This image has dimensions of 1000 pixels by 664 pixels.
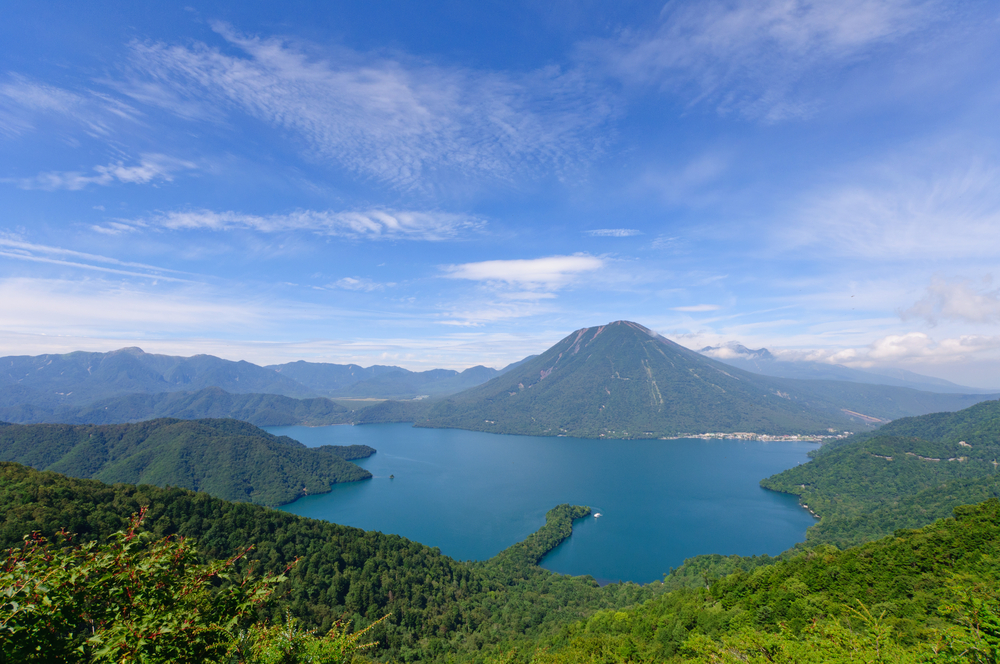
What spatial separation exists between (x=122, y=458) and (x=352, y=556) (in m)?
82.1

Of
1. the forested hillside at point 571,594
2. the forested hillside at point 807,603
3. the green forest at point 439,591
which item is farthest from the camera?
the forested hillside at point 807,603

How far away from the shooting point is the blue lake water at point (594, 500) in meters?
60.9

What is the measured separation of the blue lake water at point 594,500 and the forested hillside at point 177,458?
7.97m

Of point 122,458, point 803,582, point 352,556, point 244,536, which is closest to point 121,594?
point 803,582

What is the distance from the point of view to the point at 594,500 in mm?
82938

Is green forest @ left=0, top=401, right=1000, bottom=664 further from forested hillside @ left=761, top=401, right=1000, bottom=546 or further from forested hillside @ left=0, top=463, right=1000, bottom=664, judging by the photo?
forested hillside @ left=761, top=401, right=1000, bottom=546

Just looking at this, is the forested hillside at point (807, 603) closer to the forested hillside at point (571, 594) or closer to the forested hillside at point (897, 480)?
the forested hillside at point (571, 594)

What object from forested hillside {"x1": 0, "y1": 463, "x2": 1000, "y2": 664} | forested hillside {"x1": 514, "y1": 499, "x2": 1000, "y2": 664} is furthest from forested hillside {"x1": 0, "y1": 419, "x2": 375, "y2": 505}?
forested hillside {"x1": 514, "y1": 499, "x2": 1000, "y2": 664}

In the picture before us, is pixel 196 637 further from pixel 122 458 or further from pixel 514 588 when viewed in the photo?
pixel 122 458

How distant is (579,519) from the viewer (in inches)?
2862

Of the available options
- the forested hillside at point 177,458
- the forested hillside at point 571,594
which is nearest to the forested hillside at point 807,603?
the forested hillside at point 571,594

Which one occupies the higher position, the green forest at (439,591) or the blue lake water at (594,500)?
the green forest at (439,591)

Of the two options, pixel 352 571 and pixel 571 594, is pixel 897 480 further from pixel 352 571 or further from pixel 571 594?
pixel 352 571

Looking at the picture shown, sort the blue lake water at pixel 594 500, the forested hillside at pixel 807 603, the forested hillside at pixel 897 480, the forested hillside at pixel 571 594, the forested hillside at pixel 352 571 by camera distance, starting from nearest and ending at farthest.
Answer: the forested hillside at pixel 571 594, the forested hillside at pixel 807 603, the forested hillside at pixel 352 571, the forested hillside at pixel 897 480, the blue lake water at pixel 594 500
